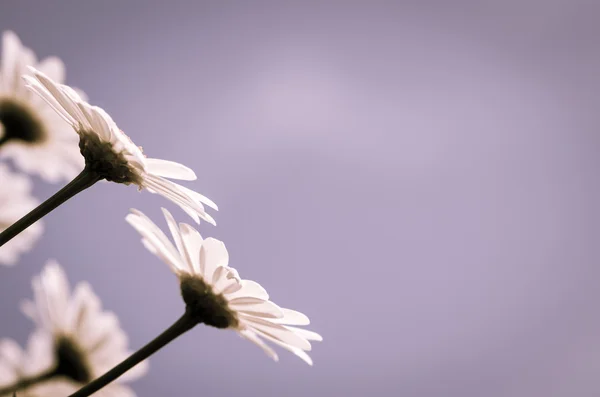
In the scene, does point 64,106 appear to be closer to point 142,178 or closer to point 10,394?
point 142,178

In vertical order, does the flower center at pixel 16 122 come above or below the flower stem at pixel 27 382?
above

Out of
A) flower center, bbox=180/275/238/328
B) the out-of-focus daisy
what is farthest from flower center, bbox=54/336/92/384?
flower center, bbox=180/275/238/328

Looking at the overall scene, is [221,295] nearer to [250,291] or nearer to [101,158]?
[250,291]

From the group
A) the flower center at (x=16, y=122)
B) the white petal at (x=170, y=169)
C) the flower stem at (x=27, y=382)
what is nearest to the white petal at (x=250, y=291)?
the white petal at (x=170, y=169)

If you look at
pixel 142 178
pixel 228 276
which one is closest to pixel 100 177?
pixel 142 178

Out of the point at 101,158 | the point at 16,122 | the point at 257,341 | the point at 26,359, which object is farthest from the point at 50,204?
the point at 16,122

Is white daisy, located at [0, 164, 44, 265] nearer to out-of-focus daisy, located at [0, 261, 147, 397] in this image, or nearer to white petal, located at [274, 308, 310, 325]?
out-of-focus daisy, located at [0, 261, 147, 397]

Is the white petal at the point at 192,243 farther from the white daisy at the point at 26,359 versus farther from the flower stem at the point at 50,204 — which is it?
the white daisy at the point at 26,359
